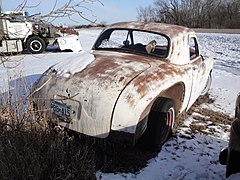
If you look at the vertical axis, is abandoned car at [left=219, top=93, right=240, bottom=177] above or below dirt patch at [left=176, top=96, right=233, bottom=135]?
above

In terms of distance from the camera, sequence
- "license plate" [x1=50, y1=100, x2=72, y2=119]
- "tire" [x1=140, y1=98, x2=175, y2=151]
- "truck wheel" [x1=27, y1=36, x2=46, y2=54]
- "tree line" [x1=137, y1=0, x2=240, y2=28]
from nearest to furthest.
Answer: "license plate" [x1=50, y1=100, x2=72, y2=119] → "tire" [x1=140, y1=98, x2=175, y2=151] → "truck wheel" [x1=27, y1=36, x2=46, y2=54] → "tree line" [x1=137, y1=0, x2=240, y2=28]

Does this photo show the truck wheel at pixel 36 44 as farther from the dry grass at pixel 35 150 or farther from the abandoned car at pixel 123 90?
the dry grass at pixel 35 150

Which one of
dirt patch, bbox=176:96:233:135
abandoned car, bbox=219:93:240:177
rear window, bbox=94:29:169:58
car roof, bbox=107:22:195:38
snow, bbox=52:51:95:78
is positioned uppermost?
car roof, bbox=107:22:195:38

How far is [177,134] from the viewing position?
387 cm

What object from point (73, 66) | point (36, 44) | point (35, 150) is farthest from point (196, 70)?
point (36, 44)

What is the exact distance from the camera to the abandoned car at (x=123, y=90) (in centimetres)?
268

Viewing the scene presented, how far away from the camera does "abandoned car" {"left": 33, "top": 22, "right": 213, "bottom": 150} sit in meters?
2.68

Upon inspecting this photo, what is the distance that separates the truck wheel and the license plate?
35.9 feet

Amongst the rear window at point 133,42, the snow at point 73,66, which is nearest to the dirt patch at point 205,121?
the rear window at point 133,42

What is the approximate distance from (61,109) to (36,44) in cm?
1123

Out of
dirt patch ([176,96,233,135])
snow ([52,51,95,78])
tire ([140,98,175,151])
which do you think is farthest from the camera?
dirt patch ([176,96,233,135])

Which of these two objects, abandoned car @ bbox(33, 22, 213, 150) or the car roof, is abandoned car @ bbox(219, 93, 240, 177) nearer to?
abandoned car @ bbox(33, 22, 213, 150)

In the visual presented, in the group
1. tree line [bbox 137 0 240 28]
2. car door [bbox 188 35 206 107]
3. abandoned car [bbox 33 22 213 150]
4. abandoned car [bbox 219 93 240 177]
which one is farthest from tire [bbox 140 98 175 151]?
tree line [bbox 137 0 240 28]

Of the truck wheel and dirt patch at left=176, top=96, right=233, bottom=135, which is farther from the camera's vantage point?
the truck wheel
